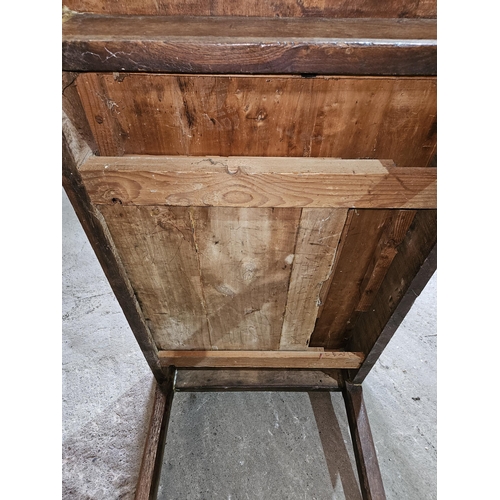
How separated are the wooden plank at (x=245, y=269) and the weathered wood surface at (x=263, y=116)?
0.62 ft

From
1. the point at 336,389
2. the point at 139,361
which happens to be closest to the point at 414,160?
the point at 336,389

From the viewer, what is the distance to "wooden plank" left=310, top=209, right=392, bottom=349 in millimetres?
1101

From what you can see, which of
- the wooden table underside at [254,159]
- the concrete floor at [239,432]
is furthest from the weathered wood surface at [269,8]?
the concrete floor at [239,432]

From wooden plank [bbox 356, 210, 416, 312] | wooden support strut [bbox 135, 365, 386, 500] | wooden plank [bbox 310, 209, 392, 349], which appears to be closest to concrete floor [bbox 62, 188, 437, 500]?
wooden support strut [bbox 135, 365, 386, 500]

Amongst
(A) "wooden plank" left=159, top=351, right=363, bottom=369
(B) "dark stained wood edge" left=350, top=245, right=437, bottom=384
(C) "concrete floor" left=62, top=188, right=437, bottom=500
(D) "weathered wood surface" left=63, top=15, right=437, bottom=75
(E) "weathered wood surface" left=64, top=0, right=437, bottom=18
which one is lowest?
(C) "concrete floor" left=62, top=188, right=437, bottom=500

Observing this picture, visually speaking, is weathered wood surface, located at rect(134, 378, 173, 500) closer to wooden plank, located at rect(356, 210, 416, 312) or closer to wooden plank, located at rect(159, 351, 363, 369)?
wooden plank, located at rect(159, 351, 363, 369)

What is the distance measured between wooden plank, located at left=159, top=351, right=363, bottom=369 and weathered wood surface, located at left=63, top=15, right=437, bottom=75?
120 cm

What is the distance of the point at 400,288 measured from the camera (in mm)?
1200

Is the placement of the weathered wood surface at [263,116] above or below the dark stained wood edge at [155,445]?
above

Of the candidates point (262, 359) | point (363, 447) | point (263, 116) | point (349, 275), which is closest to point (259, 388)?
point (262, 359)

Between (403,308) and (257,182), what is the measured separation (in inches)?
27.8

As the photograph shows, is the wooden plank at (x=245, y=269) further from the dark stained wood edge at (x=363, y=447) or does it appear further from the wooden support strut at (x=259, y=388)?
the dark stained wood edge at (x=363, y=447)

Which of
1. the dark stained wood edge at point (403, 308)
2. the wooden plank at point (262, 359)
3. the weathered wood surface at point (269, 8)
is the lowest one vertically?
the wooden plank at point (262, 359)

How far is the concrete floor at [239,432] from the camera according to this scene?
173cm
